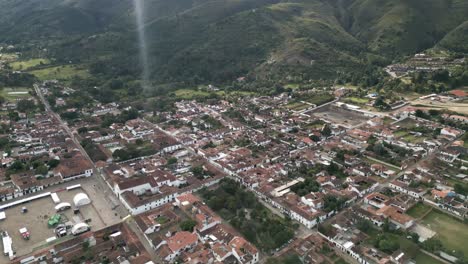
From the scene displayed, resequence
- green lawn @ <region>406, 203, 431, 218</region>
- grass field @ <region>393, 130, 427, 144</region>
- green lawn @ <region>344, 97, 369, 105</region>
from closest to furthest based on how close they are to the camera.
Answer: green lawn @ <region>406, 203, 431, 218</region> < grass field @ <region>393, 130, 427, 144</region> < green lawn @ <region>344, 97, 369, 105</region>

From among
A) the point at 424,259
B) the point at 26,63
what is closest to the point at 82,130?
the point at 424,259

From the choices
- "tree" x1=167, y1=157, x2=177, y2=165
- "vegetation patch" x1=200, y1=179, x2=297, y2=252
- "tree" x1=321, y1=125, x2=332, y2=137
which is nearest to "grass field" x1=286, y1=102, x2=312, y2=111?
"tree" x1=321, y1=125, x2=332, y2=137

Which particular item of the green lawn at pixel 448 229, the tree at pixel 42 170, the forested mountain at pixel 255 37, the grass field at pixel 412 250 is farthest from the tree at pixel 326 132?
the tree at pixel 42 170

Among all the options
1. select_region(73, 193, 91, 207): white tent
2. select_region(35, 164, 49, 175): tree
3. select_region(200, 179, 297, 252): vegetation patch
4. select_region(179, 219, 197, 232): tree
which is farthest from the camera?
select_region(35, 164, 49, 175): tree

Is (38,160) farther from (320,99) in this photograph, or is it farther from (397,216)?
(320,99)

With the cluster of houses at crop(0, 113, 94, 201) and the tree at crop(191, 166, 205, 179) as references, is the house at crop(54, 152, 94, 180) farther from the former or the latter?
the tree at crop(191, 166, 205, 179)

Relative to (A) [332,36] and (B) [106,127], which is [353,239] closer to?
(B) [106,127]
